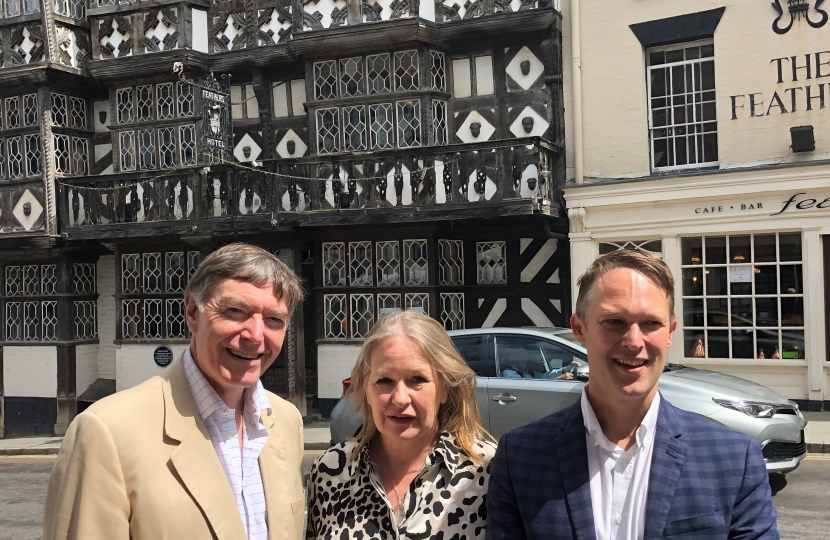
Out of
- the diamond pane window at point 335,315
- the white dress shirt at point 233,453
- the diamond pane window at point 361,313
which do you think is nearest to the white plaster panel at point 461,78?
the diamond pane window at point 361,313

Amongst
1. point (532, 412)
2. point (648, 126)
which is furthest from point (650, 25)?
point (532, 412)

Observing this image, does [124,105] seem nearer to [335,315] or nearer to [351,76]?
[351,76]

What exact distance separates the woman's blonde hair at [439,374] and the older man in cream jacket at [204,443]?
323mm

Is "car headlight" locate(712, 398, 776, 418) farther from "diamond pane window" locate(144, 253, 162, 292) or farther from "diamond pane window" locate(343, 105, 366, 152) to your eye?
"diamond pane window" locate(144, 253, 162, 292)

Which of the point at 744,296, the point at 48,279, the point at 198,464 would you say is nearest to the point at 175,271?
the point at 48,279

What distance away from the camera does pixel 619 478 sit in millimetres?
2572

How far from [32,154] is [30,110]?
0.82 metres

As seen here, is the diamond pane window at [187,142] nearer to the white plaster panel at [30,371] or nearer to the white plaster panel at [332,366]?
the white plaster panel at [332,366]

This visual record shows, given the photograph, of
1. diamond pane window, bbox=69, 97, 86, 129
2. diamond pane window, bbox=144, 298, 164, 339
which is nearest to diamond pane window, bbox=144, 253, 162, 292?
diamond pane window, bbox=144, 298, 164, 339

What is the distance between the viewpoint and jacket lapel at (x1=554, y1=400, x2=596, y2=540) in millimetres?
2492

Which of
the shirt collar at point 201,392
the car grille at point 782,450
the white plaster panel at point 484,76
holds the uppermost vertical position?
the white plaster panel at point 484,76

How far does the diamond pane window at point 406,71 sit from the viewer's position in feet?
47.2

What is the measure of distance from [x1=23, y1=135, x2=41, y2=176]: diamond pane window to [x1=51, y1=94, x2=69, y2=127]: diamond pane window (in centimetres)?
48

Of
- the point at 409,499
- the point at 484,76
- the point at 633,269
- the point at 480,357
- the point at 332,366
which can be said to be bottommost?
the point at 332,366
